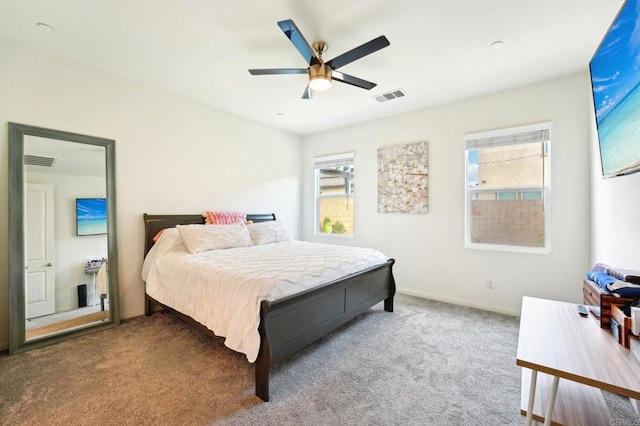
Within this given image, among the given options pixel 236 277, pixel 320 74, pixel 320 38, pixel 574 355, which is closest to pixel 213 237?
pixel 236 277

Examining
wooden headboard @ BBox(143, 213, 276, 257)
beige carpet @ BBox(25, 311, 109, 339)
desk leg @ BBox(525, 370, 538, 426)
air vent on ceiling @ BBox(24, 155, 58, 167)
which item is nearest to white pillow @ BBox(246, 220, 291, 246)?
wooden headboard @ BBox(143, 213, 276, 257)

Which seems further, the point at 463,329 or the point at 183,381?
the point at 463,329

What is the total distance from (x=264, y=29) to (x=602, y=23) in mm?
2687

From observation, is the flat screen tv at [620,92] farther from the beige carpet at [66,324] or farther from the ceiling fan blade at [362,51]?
the beige carpet at [66,324]

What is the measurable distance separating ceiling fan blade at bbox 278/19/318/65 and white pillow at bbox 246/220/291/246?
8.03ft

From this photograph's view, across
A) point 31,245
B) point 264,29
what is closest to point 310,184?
point 264,29

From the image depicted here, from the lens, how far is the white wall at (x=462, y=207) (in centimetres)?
294

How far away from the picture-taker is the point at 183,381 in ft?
6.56

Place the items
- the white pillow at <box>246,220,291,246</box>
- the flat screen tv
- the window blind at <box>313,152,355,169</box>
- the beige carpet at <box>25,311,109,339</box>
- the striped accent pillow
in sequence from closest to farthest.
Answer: the flat screen tv, the beige carpet at <box>25,311,109,339</box>, the striped accent pillow, the white pillow at <box>246,220,291,246</box>, the window blind at <box>313,152,355,169</box>

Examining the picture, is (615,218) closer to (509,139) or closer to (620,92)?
(620,92)

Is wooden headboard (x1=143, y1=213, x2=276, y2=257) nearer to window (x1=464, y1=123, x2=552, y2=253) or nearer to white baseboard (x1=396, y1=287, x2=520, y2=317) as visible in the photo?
white baseboard (x1=396, y1=287, x2=520, y2=317)

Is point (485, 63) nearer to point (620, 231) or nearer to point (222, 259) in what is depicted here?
point (620, 231)

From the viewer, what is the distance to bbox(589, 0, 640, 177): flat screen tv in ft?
4.19

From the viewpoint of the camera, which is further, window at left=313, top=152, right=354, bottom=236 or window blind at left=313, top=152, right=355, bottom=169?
window at left=313, top=152, right=354, bottom=236
